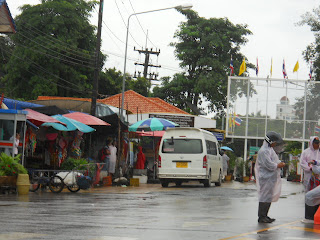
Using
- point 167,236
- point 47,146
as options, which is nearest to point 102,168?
point 47,146

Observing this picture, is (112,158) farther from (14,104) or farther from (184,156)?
(14,104)

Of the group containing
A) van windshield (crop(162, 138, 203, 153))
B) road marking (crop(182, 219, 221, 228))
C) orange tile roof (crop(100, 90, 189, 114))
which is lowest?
road marking (crop(182, 219, 221, 228))

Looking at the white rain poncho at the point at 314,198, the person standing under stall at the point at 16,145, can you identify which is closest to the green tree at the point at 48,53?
the person standing under stall at the point at 16,145

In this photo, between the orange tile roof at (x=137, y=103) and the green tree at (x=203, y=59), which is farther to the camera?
the green tree at (x=203, y=59)

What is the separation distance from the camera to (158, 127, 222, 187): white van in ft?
91.6

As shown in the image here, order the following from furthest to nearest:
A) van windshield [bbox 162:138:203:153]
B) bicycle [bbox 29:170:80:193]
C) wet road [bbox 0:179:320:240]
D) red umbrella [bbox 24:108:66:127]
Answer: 1. van windshield [bbox 162:138:203:153]
2. red umbrella [bbox 24:108:66:127]
3. bicycle [bbox 29:170:80:193]
4. wet road [bbox 0:179:320:240]

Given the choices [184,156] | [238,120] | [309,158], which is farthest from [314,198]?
[238,120]

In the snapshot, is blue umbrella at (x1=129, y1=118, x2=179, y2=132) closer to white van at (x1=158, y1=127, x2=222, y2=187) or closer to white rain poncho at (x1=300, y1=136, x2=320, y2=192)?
white van at (x1=158, y1=127, x2=222, y2=187)

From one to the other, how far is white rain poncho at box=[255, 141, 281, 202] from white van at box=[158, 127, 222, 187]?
601 inches

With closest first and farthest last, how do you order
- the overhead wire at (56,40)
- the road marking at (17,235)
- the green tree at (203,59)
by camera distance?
the road marking at (17,235)
the overhead wire at (56,40)
the green tree at (203,59)

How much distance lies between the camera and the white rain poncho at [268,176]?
493 inches

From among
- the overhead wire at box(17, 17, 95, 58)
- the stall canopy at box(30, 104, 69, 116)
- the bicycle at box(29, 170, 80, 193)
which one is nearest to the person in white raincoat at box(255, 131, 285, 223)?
the bicycle at box(29, 170, 80, 193)

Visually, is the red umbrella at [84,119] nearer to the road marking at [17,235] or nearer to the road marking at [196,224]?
the road marking at [196,224]

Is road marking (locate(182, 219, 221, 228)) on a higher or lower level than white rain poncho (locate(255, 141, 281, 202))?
lower
